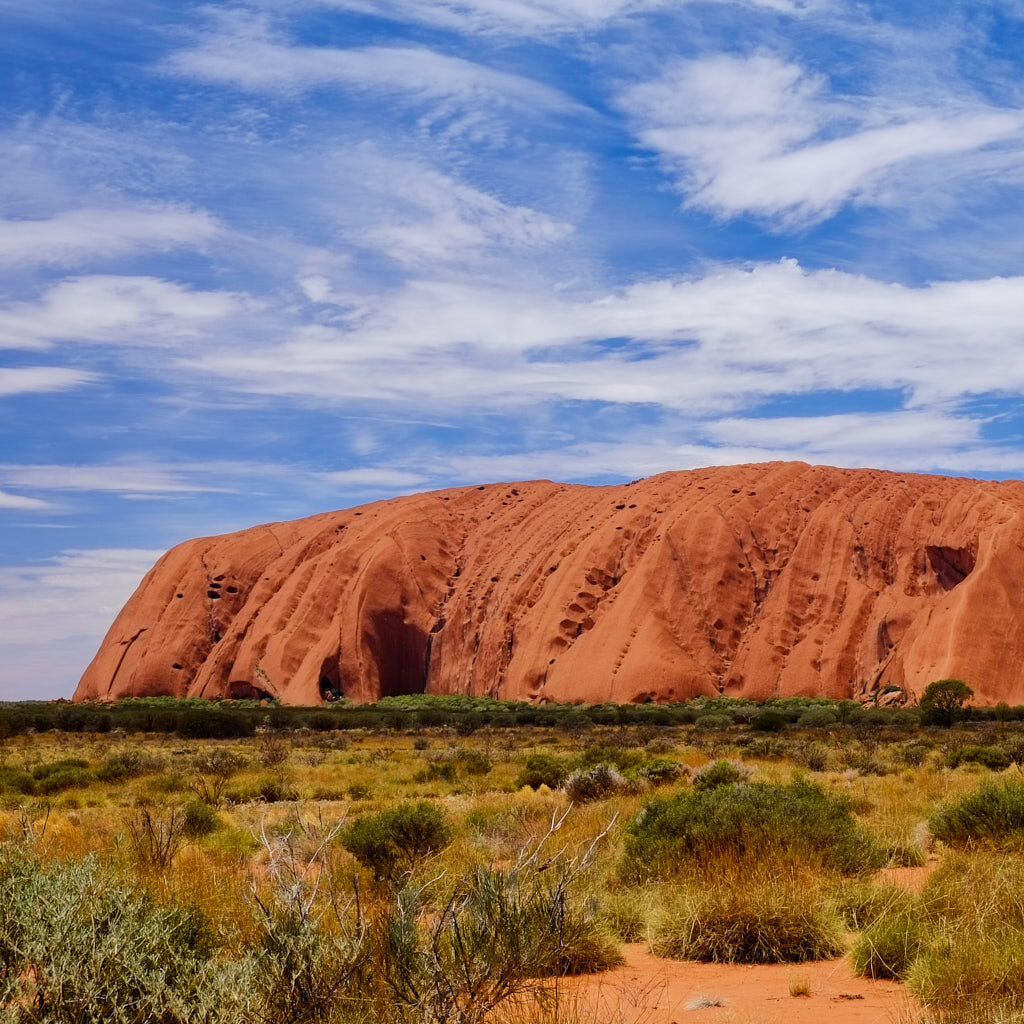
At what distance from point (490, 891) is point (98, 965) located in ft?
6.41

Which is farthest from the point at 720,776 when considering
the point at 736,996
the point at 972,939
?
the point at 972,939

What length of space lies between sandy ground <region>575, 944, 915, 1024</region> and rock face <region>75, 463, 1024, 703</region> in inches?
2057

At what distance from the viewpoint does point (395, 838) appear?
11469mm

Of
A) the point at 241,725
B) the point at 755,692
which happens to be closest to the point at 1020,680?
the point at 755,692

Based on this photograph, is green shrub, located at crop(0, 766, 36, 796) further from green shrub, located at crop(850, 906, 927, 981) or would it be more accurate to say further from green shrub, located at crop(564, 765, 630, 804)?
green shrub, located at crop(850, 906, 927, 981)

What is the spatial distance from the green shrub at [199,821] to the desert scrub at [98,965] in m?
8.86

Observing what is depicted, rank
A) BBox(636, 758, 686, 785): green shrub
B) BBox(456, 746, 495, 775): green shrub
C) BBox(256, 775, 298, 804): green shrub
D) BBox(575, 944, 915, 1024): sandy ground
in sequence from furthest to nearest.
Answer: BBox(456, 746, 495, 775): green shrub < BBox(256, 775, 298, 804): green shrub < BBox(636, 758, 686, 785): green shrub < BBox(575, 944, 915, 1024): sandy ground

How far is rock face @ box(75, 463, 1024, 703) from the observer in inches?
2457

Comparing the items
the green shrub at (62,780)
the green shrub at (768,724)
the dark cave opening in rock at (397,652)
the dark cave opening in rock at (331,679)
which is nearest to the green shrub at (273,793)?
the green shrub at (62,780)

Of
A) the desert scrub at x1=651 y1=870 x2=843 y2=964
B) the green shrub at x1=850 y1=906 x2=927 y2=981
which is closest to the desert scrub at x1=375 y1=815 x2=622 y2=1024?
the desert scrub at x1=651 y1=870 x2=843 y2=964

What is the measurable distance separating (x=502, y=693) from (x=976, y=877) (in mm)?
64101

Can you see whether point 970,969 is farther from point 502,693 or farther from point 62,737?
point 502,693

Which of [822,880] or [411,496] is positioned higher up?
[411,496]

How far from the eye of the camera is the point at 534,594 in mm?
74125
